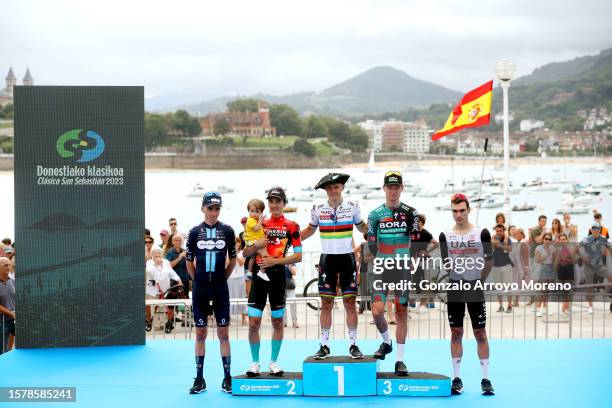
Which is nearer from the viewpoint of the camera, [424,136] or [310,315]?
[310,315]

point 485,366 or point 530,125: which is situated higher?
point 530,125

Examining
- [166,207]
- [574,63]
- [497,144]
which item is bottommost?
[166,207]

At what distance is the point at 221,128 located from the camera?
95250mm

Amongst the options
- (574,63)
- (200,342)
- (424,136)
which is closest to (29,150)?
(200,342)

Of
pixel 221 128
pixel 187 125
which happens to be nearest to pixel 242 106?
pixel 221 128

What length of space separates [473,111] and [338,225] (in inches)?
328

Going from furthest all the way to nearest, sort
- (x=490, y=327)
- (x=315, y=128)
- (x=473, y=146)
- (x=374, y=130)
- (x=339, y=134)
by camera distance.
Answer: (x=374, y=130)
(x=339, y=134)
(x=315, y=128)
(x=473, y=146)
(x=490, y=327)

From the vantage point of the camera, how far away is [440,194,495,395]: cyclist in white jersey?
7031mm

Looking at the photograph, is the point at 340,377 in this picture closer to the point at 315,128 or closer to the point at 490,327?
the point at 490,327

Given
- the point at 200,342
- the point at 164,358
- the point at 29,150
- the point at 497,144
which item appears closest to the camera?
the point at 200,342

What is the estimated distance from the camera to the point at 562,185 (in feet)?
304

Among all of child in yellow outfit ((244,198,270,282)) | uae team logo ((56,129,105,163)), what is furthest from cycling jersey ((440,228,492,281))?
uae team logo ((56,129,105,163))

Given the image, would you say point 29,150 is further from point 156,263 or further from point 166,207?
point 166,207

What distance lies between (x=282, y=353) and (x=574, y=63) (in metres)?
125
